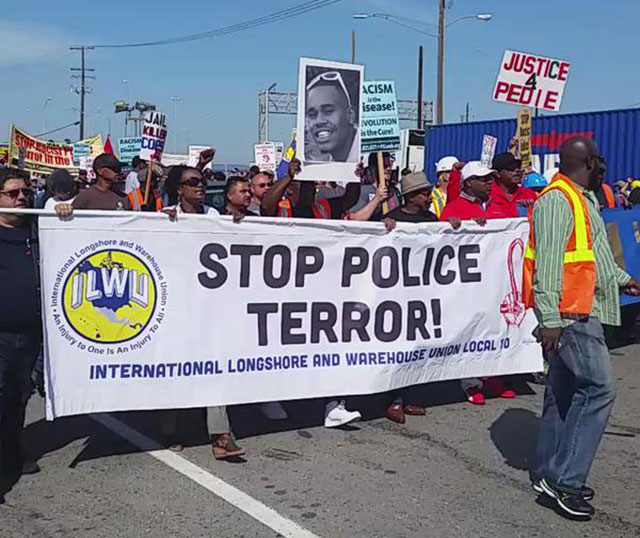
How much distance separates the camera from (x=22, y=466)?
5.20m

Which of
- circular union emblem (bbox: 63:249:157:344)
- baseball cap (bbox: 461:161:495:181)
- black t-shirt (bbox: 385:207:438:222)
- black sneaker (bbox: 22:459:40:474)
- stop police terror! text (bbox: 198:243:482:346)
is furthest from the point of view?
baseball cap (bbox: 461:161:495:181)

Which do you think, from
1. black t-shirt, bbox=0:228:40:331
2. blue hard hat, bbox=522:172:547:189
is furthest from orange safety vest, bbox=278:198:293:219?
blue hard hat, bbox=522:172:547:189

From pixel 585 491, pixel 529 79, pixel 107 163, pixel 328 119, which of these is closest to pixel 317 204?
pixel 328 119

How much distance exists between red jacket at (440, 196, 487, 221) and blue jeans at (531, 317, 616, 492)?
2325 millimetres

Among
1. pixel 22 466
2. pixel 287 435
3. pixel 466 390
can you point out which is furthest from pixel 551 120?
pixel 22 466

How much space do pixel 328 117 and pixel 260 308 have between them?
1.57m

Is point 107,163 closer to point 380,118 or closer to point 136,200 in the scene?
point 136,200

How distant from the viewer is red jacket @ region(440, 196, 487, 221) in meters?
6.81

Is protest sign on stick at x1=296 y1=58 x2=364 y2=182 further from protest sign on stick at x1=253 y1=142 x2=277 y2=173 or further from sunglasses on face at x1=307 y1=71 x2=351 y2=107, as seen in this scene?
protest sign on stick at x1=253 y1=142 x2=277 y2=173

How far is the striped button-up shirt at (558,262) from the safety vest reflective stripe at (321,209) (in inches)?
93.0

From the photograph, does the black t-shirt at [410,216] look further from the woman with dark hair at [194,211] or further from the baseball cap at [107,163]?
the baseball cap at [107,163]

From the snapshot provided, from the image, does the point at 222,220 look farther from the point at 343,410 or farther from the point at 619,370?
the point at 619,370

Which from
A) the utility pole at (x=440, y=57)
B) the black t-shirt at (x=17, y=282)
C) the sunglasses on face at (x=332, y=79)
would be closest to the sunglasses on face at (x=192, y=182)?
the sunglasses on face at (x=332, y=79)

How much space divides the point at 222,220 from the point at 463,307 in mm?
2045
